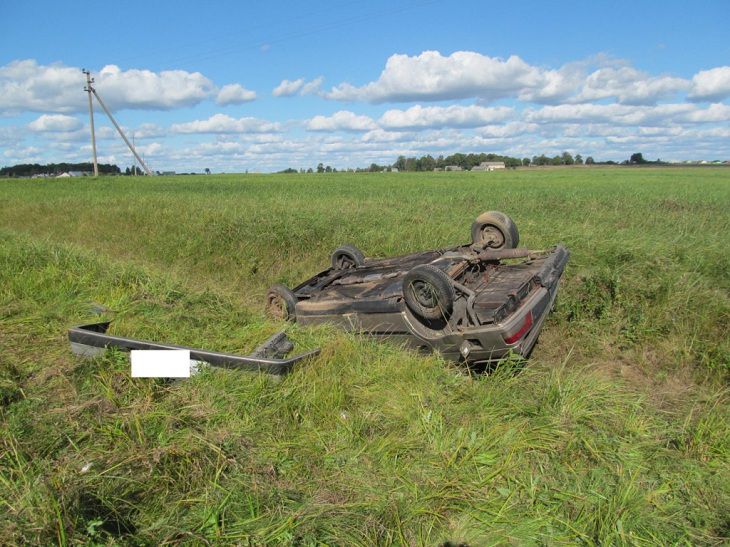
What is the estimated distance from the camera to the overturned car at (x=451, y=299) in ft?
13.3

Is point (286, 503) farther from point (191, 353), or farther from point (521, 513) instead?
point (191, 353)

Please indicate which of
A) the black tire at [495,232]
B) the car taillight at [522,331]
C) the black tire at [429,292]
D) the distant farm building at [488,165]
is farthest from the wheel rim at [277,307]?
the distant farm building at [488,165]

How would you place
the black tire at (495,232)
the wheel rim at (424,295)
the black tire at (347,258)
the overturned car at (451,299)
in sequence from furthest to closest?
the black tire at (347,258), the black tire at (495,232), the wheel rim at (424,295), the overturned car at (451,299)

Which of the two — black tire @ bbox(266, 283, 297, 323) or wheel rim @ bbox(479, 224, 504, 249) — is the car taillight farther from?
black tire @ bbox(266, 283, 297, 323)

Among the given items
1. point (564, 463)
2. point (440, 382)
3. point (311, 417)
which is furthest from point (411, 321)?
point (564, 463)

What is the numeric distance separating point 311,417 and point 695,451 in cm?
223

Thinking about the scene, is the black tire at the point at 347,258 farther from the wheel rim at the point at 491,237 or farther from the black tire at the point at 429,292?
the black tire at the point at 429,292

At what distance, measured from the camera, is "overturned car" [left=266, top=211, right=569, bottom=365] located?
404cm

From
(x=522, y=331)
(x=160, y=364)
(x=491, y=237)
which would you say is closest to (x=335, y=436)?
(x=160, y=364)

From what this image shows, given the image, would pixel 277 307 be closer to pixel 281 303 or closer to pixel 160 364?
pixel 281 303

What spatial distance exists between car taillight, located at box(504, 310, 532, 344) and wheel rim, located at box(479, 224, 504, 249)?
78.2 inches

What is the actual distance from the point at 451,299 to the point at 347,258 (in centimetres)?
275

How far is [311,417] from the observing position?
3020mm

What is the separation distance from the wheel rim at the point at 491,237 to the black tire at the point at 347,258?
1.48m
